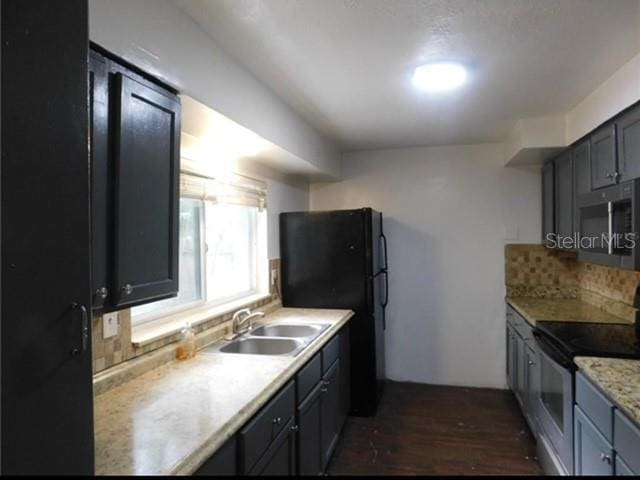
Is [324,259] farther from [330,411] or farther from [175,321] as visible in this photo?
[175,321]

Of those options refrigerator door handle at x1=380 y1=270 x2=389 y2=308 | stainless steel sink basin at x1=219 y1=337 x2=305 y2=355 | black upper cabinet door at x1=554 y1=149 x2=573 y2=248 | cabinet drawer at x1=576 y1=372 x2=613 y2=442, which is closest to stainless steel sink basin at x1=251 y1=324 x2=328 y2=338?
stainless steel sink basin at x1=219 y1=337 x2=305 y2=355

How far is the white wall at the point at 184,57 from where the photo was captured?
1.27 m

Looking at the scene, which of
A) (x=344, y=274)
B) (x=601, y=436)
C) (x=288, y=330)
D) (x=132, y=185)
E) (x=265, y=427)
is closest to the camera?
(x=132, y=185)

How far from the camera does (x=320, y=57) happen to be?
1.97 metres

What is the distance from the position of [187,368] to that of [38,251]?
4.12 ft

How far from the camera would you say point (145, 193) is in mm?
1387

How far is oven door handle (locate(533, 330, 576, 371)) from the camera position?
2.02 metres

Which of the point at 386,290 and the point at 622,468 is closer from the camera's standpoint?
the point at 622,468

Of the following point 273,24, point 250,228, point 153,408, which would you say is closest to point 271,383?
point 153,408

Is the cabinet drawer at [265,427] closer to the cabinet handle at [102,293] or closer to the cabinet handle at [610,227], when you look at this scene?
the cabinet handle at [102,293]

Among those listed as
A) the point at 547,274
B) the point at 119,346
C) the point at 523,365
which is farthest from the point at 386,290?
the point at 119,346

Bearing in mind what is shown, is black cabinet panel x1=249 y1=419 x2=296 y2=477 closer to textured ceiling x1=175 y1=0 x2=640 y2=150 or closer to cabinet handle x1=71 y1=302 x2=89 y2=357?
cabinet handle x1=71 y1=302 x2=89 y2=357

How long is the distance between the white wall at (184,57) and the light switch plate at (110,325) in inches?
36.7

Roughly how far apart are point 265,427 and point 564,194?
2.76 metres
